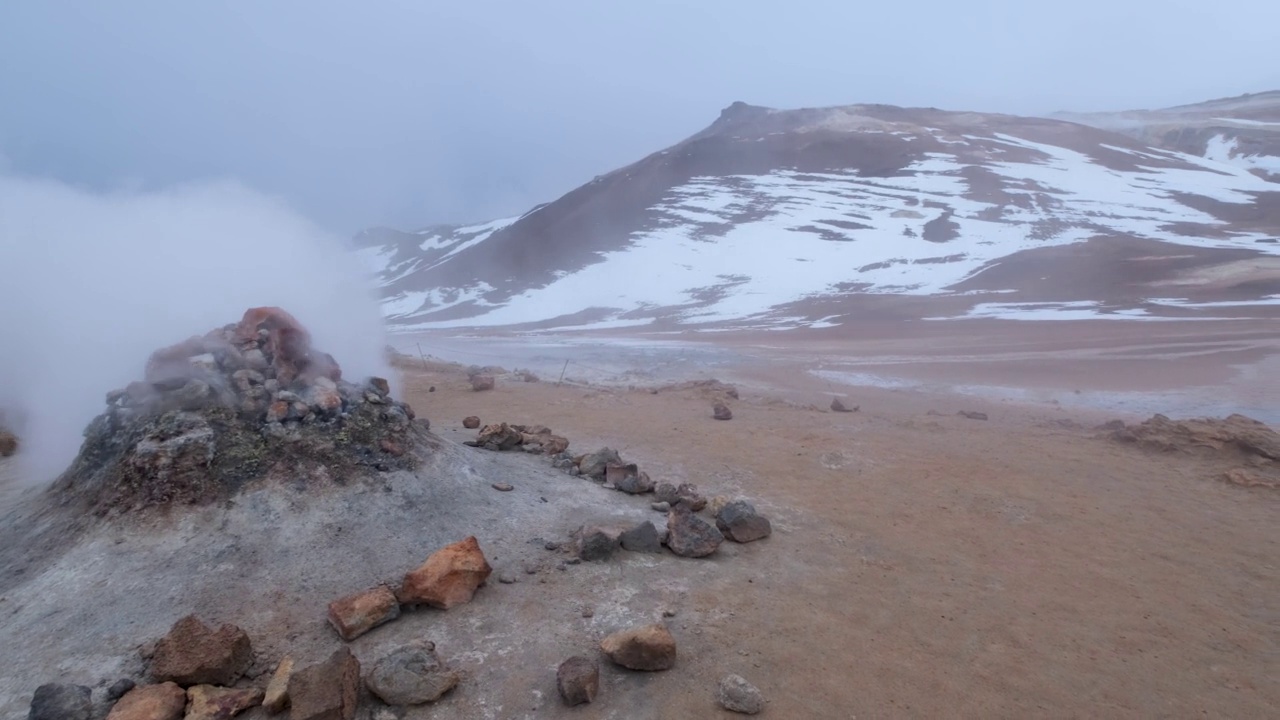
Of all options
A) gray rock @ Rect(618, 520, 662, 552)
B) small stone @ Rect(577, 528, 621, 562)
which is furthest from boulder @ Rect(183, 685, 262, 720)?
gray rock @ Rect(618, 520, 662, 552)

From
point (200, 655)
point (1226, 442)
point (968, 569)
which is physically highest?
point (200, 655)

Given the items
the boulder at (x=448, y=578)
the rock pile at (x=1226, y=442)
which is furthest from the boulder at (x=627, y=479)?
the rock pile at (x=1226, y=442)

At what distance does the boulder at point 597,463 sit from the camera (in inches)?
260

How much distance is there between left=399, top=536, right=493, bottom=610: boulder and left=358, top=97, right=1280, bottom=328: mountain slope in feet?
90.9

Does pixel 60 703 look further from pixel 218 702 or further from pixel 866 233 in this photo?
pixel 866 233

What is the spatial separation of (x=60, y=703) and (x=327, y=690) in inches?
44.7

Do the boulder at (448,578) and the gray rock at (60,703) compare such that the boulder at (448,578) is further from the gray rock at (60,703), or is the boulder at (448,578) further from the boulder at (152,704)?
the gray rock at (60,703)

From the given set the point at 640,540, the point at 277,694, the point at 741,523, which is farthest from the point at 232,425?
the point at 741,523

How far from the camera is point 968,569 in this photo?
17.1 ft

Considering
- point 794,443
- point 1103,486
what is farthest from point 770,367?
point 1103,486

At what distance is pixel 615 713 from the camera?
3.33 meters

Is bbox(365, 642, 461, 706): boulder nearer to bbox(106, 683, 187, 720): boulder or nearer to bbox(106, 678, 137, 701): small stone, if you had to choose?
bbox(106, 683, 187, 720): boulder

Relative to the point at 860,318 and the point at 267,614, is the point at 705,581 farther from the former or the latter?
the point at 860,318

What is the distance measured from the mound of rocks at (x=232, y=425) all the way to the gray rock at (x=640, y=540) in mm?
1669
